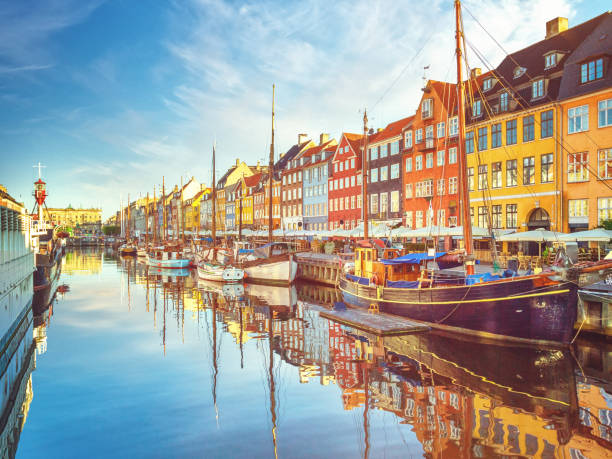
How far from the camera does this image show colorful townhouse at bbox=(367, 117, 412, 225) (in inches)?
1993

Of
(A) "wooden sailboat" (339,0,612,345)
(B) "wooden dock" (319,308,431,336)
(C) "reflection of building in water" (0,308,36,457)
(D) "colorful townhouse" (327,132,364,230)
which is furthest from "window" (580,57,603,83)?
(C) "reflection of building in water" (0,308,36,457)

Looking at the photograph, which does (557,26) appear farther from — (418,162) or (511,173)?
(418,162)

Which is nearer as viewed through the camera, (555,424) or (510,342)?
(555,424)

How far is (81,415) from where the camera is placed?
11.9 meters

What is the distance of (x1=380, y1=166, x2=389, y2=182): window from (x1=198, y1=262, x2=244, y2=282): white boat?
19.9m

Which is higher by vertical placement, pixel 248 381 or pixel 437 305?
pixel 437 305

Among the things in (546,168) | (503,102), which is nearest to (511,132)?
(503,102)

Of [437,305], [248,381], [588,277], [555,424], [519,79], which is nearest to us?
[555,424]

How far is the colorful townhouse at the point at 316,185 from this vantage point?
66000 millimetres

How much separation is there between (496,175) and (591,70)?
985 centimetres

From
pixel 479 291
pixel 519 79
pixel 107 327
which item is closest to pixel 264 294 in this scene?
pixel 107 327

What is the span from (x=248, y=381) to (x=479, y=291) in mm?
9187

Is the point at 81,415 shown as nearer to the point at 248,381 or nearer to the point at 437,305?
the point at 248,381

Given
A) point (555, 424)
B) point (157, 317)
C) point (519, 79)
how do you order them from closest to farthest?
point (555, 424), point (157, 317), point (519, 79)
